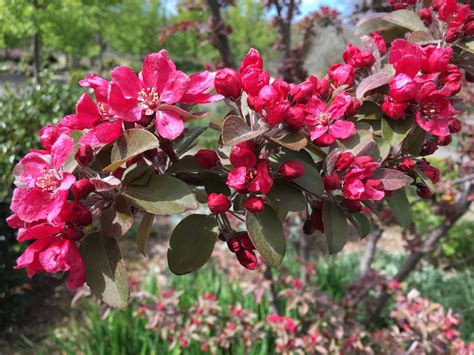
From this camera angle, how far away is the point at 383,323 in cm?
312

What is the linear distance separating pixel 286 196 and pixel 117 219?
26 cm

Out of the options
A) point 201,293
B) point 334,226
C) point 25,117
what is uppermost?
point 334,226

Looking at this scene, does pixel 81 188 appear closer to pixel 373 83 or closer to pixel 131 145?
pixel 131 145

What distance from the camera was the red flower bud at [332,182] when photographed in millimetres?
720

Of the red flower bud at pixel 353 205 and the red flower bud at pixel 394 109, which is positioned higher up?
the red flower bud at pixel 394 109

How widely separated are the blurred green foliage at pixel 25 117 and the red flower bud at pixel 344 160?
256 centimetres

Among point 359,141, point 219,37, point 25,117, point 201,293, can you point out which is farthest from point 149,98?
point 25,117

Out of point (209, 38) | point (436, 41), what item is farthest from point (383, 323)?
point (436, 41)

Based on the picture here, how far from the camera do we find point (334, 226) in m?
0.75

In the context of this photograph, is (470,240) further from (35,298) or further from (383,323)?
(35,298)

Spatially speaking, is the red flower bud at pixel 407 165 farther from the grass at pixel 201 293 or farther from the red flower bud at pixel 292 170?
the grass at pixel 201 293

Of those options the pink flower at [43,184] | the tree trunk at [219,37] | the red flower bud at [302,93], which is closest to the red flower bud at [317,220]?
the red flower bud at [302,93]

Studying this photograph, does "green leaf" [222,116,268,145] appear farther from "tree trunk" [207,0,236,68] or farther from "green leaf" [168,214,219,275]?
"tree trunk" [207,0,236,68]

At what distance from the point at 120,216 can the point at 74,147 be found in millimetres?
120
